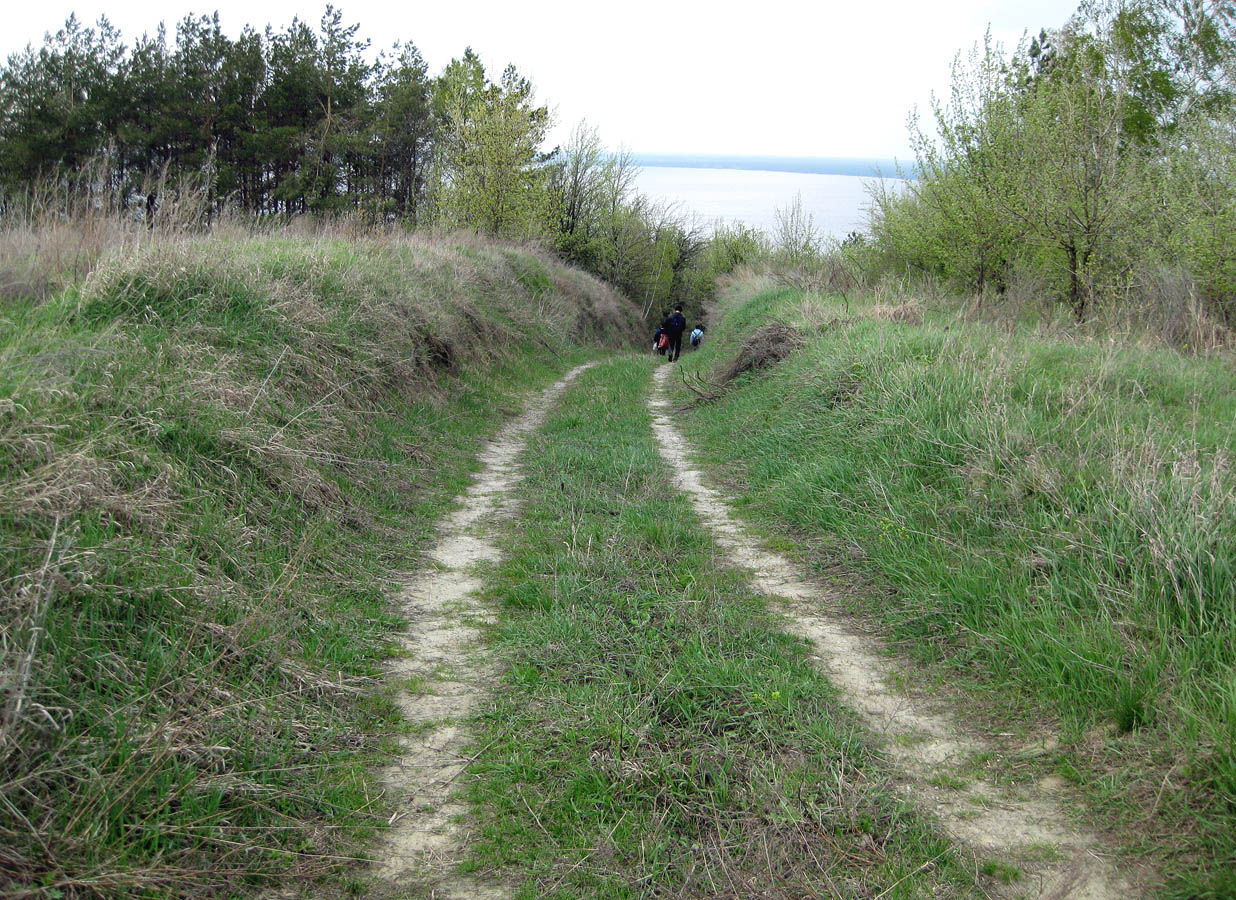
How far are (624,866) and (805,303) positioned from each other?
1381cm

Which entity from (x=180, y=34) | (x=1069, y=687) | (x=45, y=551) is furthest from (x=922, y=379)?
(x=180, y=34)

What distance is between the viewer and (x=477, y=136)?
30.9m

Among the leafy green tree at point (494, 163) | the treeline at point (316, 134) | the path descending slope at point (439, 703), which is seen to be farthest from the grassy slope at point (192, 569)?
the leafy green tree at point (494, 163)

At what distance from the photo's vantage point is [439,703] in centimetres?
402

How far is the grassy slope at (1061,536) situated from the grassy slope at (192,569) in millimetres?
3137

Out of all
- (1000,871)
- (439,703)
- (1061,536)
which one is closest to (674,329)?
(1061,536)

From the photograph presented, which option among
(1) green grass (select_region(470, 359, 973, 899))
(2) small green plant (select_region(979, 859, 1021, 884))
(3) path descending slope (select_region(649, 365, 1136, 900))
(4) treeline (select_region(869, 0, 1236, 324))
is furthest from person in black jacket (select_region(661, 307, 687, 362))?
(2) small green plant (select_region(979, 859, 1021, 884))

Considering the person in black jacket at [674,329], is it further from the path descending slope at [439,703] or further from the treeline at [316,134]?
the path descending slope at [439,703]

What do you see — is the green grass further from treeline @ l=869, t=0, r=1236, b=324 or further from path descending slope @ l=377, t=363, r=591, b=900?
treeline @ l=869, t=0, r=1236, b=324

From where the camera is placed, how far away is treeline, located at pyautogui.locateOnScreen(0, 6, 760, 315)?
30.1m

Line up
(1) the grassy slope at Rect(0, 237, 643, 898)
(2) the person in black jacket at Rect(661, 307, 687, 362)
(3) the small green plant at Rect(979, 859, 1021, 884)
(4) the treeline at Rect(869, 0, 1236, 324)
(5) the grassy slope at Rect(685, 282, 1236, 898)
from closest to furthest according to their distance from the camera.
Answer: (1) the grassy slope at Rect(0, 237, 643, 898) < (3) the small green plant at Rect(979, 859, 1021, 884) < (5) the grassy slope at Rect(685, 282, 1236, 898) < (4) the treeline at Rect(869, 0, 1236, 324) < (2) the person in black jacket at Rect(661, 307, 687, 362)

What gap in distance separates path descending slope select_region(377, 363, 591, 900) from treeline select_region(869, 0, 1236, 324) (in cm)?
1007

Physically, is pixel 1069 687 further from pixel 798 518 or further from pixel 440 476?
pixel 440 476

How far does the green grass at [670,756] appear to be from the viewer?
288 cm
